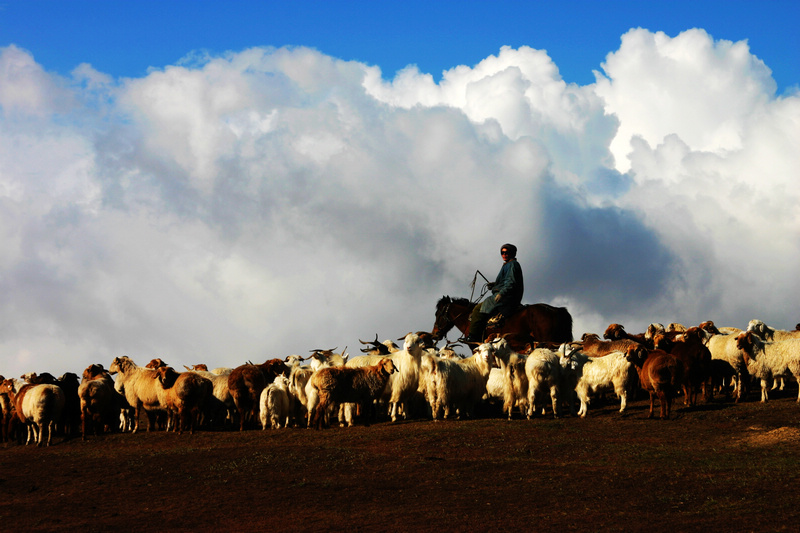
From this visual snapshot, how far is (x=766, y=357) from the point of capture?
20891 millimetres

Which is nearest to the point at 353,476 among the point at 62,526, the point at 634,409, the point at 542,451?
the point at 542,451

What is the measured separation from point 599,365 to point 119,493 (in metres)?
11.8

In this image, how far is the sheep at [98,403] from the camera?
2266 centimetres

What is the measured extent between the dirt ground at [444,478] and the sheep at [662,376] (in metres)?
0.59

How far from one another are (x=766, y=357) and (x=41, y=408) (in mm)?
19499

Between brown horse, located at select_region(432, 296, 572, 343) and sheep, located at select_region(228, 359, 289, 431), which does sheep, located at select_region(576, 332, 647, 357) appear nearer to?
brown horse, located at select_region(432, 296, 572, 343)

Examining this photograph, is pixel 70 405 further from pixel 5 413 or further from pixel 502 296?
pixel 502 296

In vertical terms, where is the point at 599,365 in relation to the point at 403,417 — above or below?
above

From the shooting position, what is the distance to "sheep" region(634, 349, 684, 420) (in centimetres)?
1889

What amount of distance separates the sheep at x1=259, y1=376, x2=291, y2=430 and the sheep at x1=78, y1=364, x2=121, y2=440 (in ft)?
16.3

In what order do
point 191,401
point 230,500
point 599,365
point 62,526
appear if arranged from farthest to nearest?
point 191,401, point 599,365, point 230,500, point 62,526

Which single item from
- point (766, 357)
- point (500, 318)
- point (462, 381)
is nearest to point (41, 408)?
point (462, 381)

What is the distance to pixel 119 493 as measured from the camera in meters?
14.9

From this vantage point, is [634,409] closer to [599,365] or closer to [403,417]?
[599,365]
